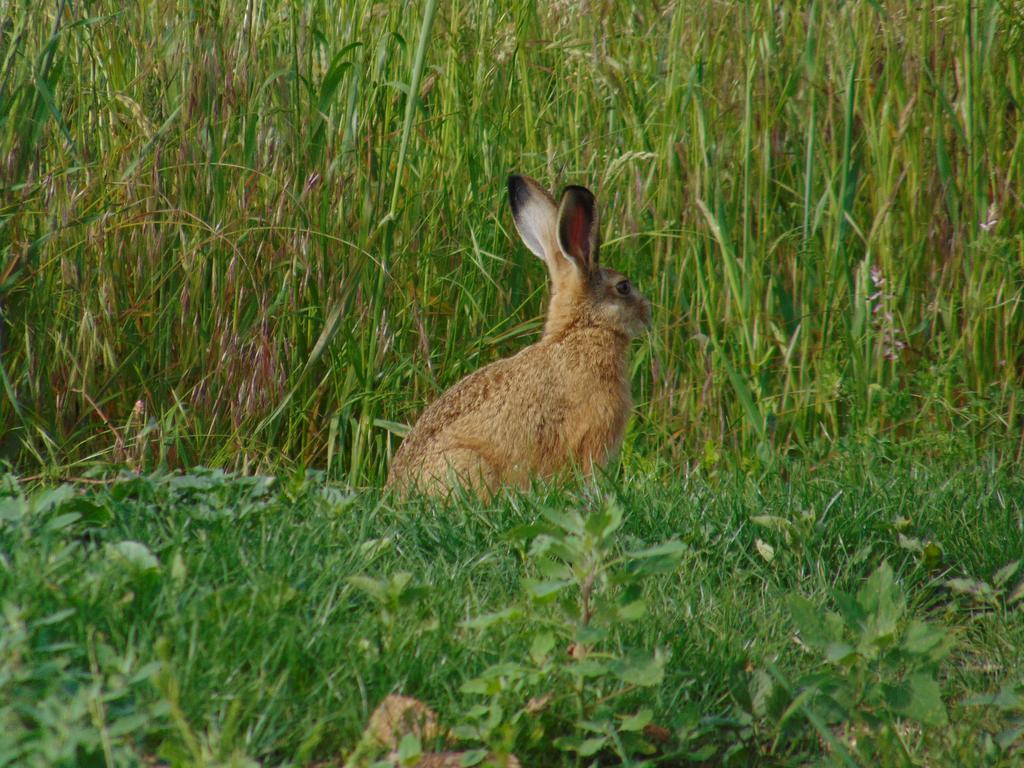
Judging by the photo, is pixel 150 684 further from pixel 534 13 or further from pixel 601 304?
pixel 534 13

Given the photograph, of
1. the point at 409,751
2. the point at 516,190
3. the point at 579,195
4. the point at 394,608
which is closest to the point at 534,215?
the point at 516,190

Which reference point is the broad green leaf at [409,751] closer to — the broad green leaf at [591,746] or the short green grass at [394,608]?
the short green grass at [394,608]

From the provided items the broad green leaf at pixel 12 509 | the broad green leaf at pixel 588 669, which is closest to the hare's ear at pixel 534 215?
the broad green leaf at pixel 12 509

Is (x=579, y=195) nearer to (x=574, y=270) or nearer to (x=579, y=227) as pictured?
(x=579, y=227)

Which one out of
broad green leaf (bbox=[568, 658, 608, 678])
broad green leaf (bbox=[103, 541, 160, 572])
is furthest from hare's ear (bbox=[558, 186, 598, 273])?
broad green leaf (bbox=[568, 658, 608, 678])

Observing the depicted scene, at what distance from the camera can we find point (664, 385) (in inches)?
221

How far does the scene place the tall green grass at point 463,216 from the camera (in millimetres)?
4957

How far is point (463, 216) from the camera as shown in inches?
224

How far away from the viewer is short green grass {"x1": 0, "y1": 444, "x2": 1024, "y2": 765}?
2344 millimetres

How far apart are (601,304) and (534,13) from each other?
1.55 meters

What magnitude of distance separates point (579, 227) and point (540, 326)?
70 cm

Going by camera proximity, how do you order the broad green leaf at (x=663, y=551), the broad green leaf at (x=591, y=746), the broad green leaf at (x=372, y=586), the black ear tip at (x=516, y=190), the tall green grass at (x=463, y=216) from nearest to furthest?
the broad green leaf at (x=591, y=746) → the broad green leaf at (x=663, y=551) → the broad green leaf at (x=372, y=586) → the tall green grass at (x=463, y=216) → the black ear tip at (x=516, y=190)

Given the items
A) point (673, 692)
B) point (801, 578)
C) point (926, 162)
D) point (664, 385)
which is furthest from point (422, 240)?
point (673, 692)

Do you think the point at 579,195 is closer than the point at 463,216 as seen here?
Yes
